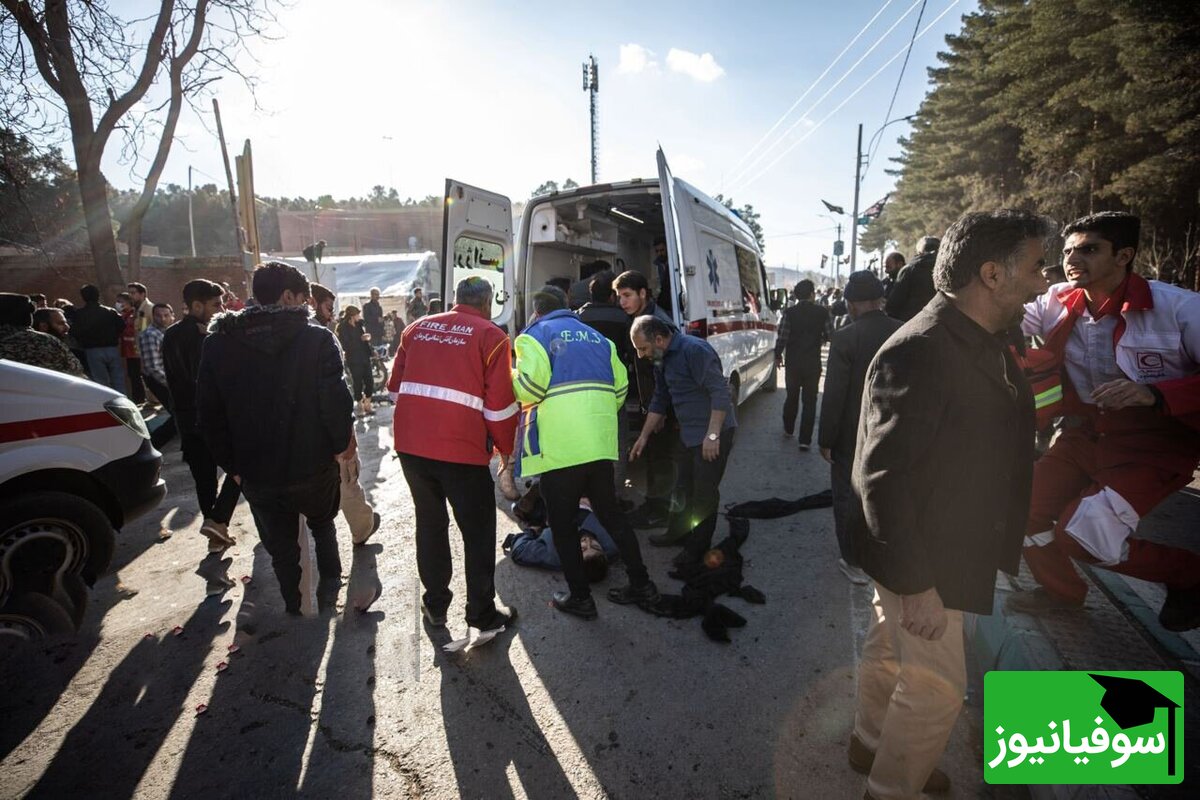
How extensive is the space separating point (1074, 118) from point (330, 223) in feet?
192

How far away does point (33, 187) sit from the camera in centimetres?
965

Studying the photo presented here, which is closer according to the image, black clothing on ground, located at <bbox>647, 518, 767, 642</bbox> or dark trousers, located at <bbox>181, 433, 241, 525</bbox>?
black clothing on ground, located at <bbox>647, 518, 767, 642</bbox>

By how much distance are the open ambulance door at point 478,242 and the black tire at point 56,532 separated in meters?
2.81

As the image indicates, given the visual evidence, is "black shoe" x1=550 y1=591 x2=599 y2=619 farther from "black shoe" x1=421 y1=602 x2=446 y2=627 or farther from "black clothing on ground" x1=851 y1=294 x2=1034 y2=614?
"black clothing on ground" x1=851 y1=294 x2=1034 y2=614

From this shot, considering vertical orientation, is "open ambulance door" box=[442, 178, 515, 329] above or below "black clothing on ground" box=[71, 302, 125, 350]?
above

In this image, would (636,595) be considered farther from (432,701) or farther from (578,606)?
(432,701)

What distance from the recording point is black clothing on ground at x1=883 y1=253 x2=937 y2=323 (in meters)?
4.02

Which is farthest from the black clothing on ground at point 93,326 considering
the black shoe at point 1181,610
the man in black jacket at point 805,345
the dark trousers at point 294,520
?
the black shoe at point 1181,610

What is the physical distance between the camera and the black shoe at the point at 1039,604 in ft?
8.78

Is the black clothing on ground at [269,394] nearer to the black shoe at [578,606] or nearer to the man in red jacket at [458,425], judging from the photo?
the man in red jacket at [458,425]

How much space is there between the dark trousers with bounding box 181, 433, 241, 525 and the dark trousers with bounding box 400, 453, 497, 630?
175 centimetres

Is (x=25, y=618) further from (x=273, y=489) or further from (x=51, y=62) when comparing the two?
(x=51, y=62)

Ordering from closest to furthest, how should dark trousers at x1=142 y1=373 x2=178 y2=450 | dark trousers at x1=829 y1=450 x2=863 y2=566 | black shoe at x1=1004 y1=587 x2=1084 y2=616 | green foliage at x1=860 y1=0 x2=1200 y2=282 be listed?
black shoe at x1=1004 y1=587 x2=1084 y2=616, dark trousers at x1=829 y1=450 x2=863 y2=566, dark trousers at x1=142 y1=373 x2=178 y2=450, green foliage at x1=860 y1=0 x2=1200 y2=282

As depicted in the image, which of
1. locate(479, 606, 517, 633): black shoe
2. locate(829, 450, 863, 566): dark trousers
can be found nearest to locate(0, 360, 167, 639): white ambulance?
locate(479, 606, 517, 633): black shoe
